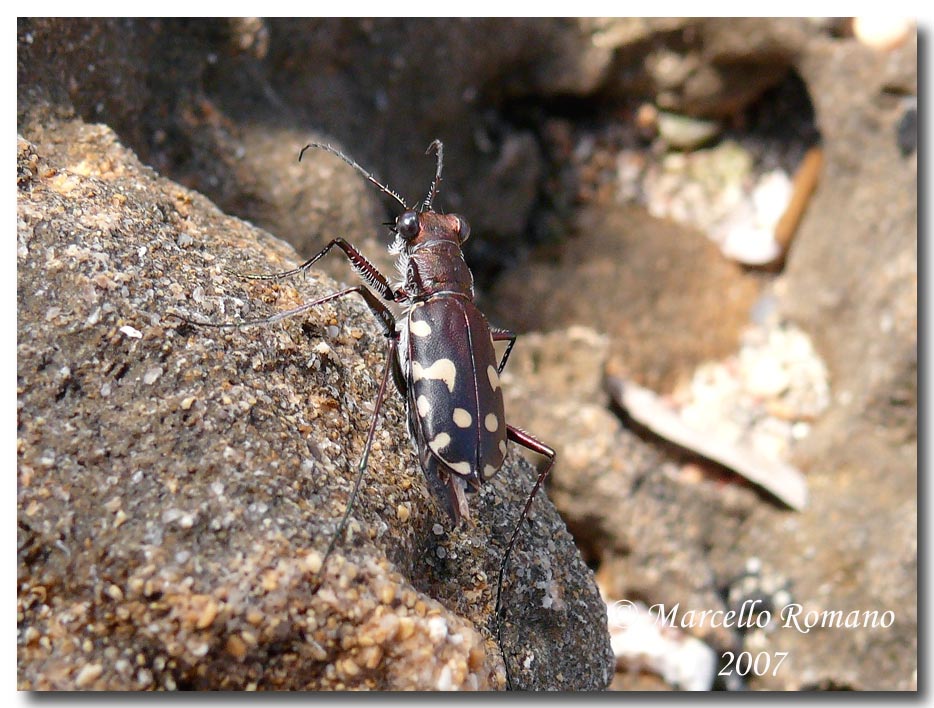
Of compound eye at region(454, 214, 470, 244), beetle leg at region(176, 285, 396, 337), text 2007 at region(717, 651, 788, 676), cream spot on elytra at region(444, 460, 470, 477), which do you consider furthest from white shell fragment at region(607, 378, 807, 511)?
cream spot on elytra at region(444, 460, 470, 477)

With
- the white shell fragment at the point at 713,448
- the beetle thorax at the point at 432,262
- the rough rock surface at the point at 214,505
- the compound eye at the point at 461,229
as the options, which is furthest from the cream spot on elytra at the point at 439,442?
the white shell fragment at the point at 713,448

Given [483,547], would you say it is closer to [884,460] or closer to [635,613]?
[635,613]

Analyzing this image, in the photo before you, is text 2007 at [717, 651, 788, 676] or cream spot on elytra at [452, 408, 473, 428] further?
text 2007 at [717, 651, 788, 676]

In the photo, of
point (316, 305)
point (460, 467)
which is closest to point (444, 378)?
point (460, 467)

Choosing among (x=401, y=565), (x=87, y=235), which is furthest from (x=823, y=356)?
(x=87, y=235)

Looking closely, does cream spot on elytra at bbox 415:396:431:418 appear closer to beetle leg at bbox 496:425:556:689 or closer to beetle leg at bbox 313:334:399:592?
beetle leg at bbox 313:334:399:592

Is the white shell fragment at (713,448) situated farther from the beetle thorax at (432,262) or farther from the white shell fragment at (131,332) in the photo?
the white shell fragment at (131,332)
